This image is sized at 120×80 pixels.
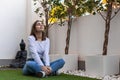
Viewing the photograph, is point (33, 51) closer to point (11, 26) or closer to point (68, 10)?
point (68, 10)

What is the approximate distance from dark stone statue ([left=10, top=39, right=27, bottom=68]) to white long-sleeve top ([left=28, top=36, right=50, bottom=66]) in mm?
2137

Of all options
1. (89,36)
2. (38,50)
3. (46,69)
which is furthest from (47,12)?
(46,69)

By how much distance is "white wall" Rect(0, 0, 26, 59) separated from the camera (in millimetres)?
6996

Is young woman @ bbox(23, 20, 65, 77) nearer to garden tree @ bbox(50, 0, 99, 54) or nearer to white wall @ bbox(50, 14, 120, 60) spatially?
white wall @ bbox(50, 14, 120, 60)

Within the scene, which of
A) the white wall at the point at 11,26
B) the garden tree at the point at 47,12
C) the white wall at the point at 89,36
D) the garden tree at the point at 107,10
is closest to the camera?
the garden tree at the point at 107,10

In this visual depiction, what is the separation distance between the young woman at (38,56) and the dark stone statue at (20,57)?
2.07 meters

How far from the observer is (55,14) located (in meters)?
6.14

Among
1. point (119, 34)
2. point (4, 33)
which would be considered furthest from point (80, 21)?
point (4, 33)

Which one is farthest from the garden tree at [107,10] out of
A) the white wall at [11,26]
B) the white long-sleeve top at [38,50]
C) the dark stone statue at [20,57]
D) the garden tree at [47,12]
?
the white wall at [11,26]

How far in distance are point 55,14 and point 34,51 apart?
1929mm

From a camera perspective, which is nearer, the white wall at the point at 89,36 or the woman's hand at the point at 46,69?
the woman's hand at the point at 46,69

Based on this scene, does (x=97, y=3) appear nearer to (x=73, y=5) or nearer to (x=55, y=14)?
(x=73, y=5)

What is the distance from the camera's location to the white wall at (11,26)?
23.0 ft

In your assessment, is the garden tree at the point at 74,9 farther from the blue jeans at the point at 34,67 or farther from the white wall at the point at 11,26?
the white wall at the point at 11,26
